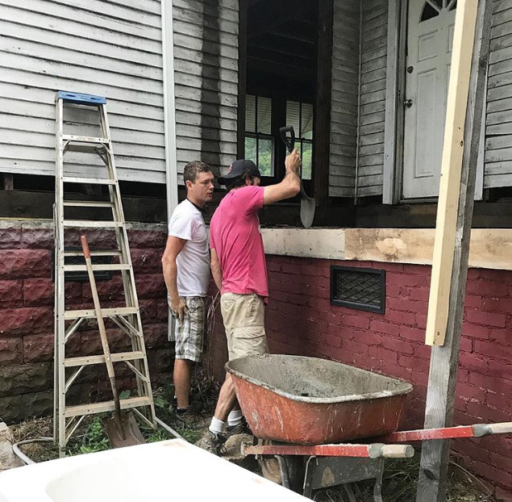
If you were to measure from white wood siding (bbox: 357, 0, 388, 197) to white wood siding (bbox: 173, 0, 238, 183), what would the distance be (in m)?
1.83

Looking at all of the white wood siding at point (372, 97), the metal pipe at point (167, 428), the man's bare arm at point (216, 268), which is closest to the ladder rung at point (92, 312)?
the man's bare arm at point (216, 268)

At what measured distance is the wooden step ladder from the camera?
4.17 meters

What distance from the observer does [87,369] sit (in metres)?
4.99

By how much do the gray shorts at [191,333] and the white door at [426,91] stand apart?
2.97 metres

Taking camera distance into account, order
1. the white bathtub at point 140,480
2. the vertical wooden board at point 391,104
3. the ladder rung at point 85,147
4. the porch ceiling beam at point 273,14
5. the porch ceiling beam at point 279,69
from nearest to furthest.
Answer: the white bathtub at point 140,480 < the ladder rung at point 85,147 < the vertical wooden board at point 391,104 < the porch ceiling beam at point 273,14 < the porch ceiling beam at point 279,69

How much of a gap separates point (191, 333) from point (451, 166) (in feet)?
9.04

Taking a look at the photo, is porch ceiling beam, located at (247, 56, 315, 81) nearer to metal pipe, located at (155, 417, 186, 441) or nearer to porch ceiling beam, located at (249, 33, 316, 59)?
porch ceiling beam, located at (249, 33, 316, 59)

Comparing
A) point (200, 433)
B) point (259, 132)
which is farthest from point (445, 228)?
point (259, 132)

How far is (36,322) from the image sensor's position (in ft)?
15.3

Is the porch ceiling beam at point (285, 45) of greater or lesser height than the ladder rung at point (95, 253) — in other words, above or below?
above

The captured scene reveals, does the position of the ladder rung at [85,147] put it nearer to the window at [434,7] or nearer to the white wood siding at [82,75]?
the white wood siding at [82,75]

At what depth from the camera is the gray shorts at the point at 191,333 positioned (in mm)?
4605

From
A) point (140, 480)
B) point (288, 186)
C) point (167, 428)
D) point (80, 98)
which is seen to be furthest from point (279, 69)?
point (140, 480)

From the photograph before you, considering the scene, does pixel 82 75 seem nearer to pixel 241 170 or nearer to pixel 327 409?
pixel 241 170
